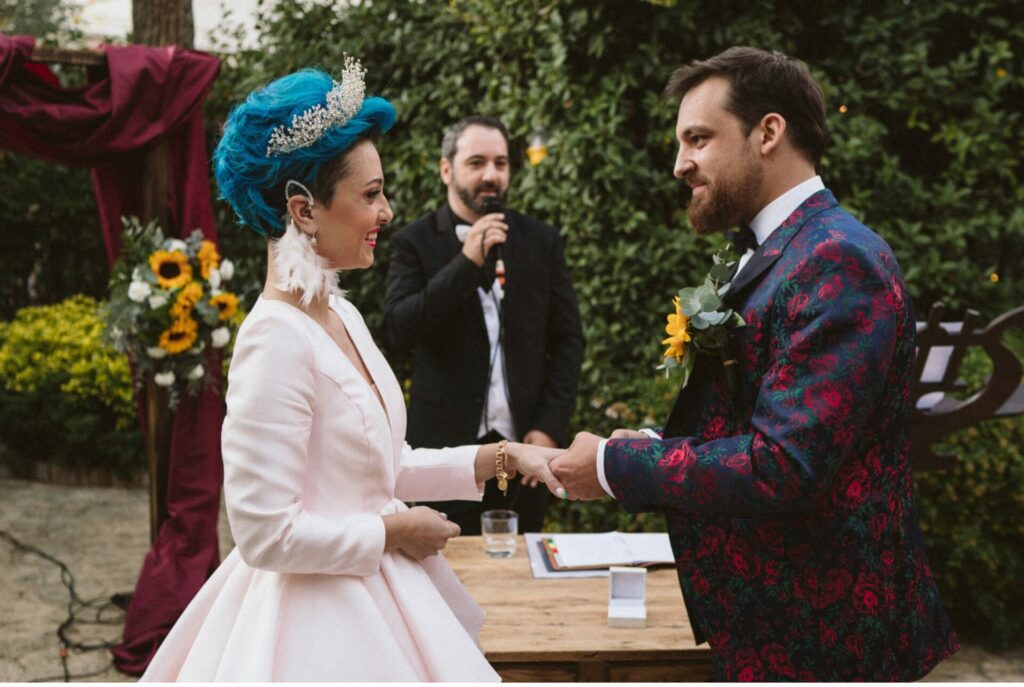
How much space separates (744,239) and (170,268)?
9.98 feet

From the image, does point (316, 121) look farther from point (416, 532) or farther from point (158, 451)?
point (158, 451)

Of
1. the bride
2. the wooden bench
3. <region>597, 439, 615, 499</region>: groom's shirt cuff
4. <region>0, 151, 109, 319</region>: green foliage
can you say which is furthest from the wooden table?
<region>0, 151, 109, 319</region>: green foliage

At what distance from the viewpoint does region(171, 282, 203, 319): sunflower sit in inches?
166

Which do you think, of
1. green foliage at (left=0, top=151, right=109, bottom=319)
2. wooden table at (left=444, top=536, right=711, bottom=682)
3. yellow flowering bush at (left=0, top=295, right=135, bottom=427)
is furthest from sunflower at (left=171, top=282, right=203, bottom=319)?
green foliage at (left=0, top=151, right=109, bottom=319)

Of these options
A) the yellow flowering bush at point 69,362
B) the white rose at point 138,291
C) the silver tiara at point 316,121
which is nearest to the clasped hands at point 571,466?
the silver tiara at point 316,121

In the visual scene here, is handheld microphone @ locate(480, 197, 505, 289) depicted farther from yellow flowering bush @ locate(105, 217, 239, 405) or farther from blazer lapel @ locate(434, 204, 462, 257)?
yellow flowering bush @ locate(105, 217, 239, 405)

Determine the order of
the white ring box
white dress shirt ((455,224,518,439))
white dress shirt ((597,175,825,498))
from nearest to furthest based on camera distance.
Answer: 1. white dress shirt ((597,175,825,498))
2. the white ring box
3. white dress shirt ((455,224,518,439))

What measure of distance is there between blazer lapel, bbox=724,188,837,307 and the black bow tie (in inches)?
4.5

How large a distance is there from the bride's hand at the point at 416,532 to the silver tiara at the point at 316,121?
739 millimetres

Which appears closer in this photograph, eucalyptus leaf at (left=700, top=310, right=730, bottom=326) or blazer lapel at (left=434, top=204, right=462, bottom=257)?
eucalyptus leaf at (left=700, top=310, right=730, bottom=326)

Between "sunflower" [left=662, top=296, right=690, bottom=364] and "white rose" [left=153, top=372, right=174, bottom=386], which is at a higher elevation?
"sunflower" [left=662, top=296, right=690, bottom=364]

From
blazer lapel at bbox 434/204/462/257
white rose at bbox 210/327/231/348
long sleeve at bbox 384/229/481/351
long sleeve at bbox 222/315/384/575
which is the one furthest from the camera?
white rose at bbox 210/327/231/348

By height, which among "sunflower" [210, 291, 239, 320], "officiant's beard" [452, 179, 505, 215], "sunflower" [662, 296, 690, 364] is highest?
"officiant's beard" [452, 179, 505, 215]

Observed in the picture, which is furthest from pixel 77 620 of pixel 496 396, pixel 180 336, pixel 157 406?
pixel 496 396
